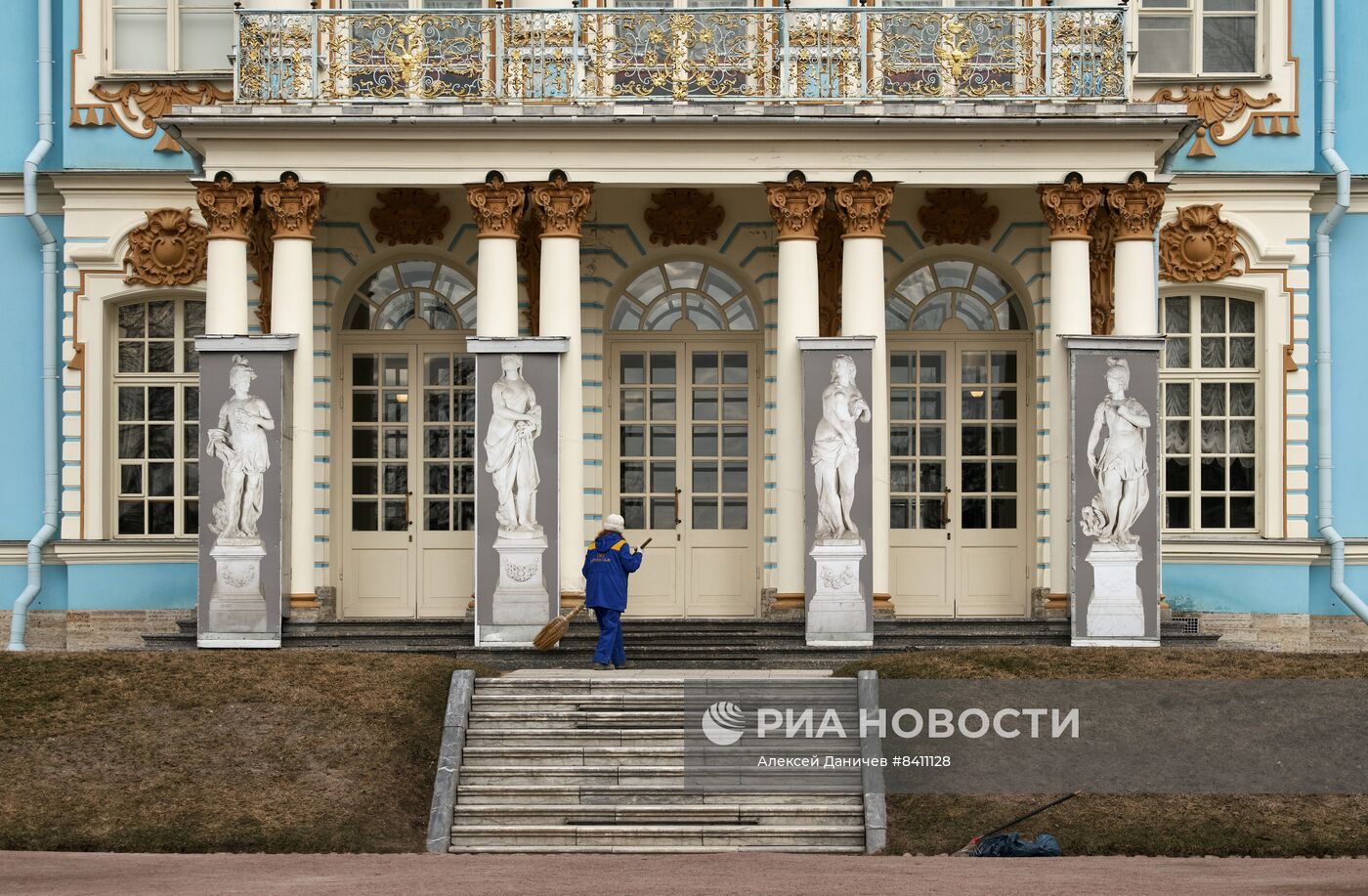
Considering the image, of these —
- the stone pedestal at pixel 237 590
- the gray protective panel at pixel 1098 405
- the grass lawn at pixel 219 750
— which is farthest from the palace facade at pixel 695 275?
the grass lawn at pixel 219 750

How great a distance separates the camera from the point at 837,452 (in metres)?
23.2

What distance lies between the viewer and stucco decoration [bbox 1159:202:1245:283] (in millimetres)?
26438

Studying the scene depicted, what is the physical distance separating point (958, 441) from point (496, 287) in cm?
560

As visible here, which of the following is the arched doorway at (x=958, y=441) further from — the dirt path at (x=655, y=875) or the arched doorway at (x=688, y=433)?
the dirt path at (x=655, y=875)

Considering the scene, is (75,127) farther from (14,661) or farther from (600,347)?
(14,661)

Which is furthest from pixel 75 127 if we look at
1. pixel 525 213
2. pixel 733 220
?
pixel 733 220

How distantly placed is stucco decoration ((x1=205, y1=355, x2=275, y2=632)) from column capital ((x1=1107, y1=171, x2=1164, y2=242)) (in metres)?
8.70

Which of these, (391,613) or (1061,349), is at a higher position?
(1061,349)

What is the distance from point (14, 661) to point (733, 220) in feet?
30.2

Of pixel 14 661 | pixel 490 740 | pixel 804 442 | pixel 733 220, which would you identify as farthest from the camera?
pixel 733 220

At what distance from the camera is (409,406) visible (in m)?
25.9

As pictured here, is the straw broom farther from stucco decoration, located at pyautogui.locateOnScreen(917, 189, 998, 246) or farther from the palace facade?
stucco decoration, located at pyautogui.locateOnScreen(917, 189, 998, 246)

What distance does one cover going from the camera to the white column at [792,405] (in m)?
23.4

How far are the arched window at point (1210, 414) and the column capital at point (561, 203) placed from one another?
722 cm
